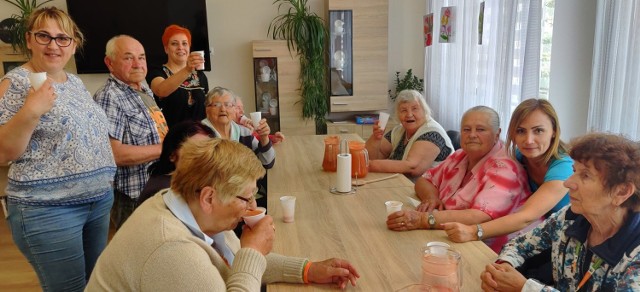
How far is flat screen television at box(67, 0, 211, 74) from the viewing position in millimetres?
4934

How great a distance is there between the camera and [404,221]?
1830mm

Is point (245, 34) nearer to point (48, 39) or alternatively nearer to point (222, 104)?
point (222, 104)

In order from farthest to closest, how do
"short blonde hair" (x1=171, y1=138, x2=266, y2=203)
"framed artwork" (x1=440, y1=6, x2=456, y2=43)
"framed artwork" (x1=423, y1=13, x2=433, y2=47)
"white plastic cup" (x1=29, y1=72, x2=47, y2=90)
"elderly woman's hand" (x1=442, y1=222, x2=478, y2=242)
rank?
"framed artwork" (x1=423, y1=13, x2=433, y2=47) < "framed artwork" (x1=440, y1=6, x2=456, y2=43) < "elderly woman's hand" (x1=442, y1=222, x2=478, y2=242) < "white plastic cup" (x1=29, y1=72, x2=47, y2=90) < "short blonde hair" (x1=171, y1=138, x2=266, y2=203)

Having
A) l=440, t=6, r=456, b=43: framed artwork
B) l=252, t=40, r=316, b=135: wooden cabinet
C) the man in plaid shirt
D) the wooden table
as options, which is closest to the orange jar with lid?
the wooden table

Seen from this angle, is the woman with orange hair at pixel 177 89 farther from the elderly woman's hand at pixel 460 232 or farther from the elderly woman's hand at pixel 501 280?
the elderly woman's hand at pixel 501 280

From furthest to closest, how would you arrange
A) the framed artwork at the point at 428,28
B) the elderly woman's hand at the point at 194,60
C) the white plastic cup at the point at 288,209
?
the framed artwork at the point at 428,28
the elderly woman's hand at the point at 194,60
the white plastic cup at the point at 288,209

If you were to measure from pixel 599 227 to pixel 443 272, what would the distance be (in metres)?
0.47

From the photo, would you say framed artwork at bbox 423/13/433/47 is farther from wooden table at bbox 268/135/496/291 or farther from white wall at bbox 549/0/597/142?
wooden table at bbox 268/135/496/291

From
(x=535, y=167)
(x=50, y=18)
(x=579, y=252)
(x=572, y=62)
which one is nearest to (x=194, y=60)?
(x=50, y=18)

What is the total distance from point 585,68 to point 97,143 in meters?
2.61

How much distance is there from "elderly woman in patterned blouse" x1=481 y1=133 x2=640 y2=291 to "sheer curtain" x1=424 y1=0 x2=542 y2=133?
6.14 feet

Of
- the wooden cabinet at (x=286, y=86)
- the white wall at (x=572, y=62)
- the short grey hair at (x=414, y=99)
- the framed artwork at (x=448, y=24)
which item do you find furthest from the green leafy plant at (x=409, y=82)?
the white wall at (x=572, y=62)

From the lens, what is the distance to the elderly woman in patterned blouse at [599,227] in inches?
50.2

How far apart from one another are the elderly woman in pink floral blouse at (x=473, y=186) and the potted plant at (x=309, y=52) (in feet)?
9.67
